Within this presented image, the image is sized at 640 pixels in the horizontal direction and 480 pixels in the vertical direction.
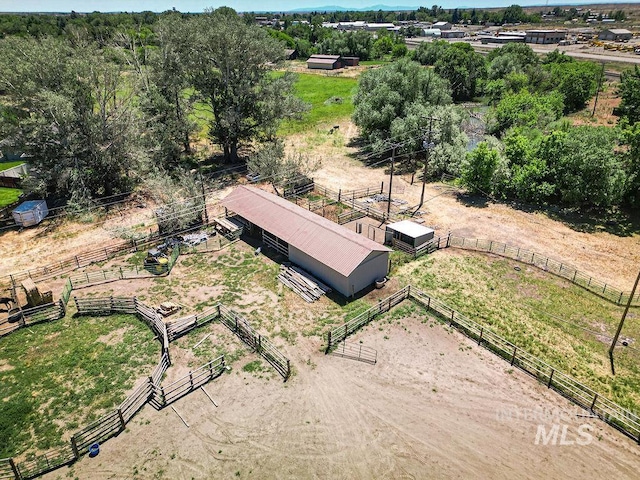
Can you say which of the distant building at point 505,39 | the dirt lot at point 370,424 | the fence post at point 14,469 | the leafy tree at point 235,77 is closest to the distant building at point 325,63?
the leafy tree at point 235,77

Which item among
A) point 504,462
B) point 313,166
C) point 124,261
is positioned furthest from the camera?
point 313,166

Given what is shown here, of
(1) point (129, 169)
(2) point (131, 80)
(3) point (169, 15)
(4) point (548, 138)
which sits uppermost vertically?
(3) point (169, 15)

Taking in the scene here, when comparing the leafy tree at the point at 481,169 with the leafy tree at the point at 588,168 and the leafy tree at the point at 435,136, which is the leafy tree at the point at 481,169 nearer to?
the leafy tree at the point at 435,136

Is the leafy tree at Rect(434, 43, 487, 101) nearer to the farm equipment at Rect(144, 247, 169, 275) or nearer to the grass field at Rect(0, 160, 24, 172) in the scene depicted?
the farm equipment at Rect(144, 247, 169, 275)

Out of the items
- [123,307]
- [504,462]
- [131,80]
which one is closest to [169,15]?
[131,80]

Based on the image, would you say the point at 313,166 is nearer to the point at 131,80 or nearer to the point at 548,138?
the point at 131,80

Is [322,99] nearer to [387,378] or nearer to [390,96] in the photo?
[390,96]
